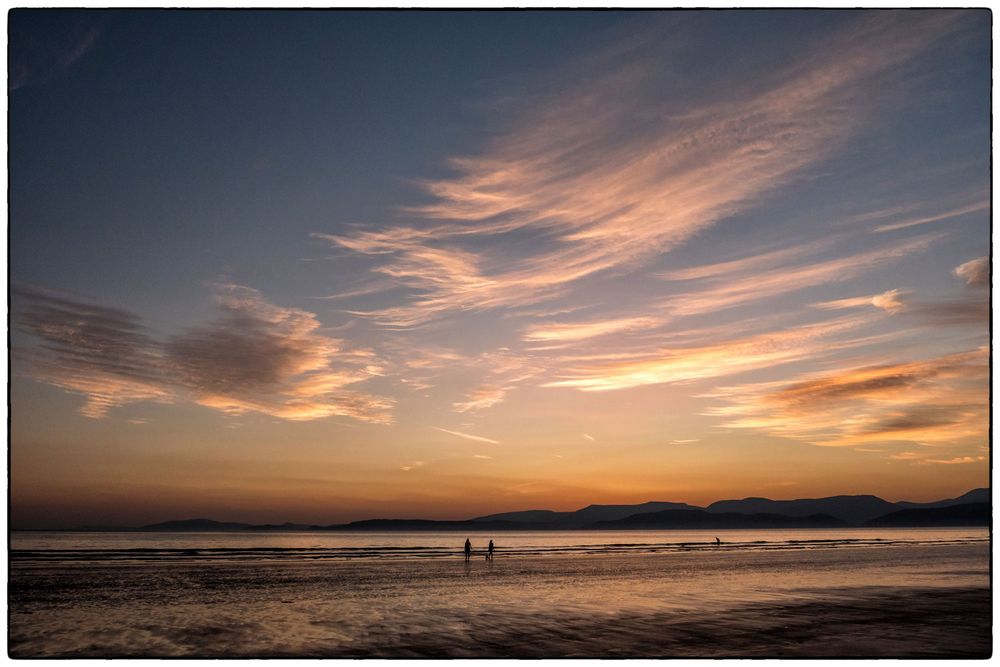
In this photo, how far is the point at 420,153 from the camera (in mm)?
18031

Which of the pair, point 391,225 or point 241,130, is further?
point 391,225

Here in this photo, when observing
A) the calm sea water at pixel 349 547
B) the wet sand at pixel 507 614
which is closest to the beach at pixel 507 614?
the wet sand at pixel 507 614

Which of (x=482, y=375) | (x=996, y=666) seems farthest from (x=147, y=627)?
(x=996, y=666)

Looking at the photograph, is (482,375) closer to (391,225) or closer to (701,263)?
(391,225)

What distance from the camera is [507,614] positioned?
762 inches

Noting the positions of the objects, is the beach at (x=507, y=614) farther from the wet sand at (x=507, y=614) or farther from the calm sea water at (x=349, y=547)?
the calm sea water at (x=349, y=547)

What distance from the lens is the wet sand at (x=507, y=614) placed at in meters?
14.5

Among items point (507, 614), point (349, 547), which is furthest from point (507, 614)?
point (349, 547)

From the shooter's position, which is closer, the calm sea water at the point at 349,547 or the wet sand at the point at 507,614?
the wet sand at the point at 507,614

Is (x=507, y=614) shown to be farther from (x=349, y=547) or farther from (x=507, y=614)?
(x=349, y=547)

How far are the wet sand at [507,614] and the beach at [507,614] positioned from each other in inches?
2.4

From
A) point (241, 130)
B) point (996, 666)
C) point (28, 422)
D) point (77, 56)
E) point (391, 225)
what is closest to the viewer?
point (996, 666)

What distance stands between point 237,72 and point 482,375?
10.7 metres

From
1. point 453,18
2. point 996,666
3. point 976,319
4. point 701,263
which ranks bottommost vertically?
point 996,666
